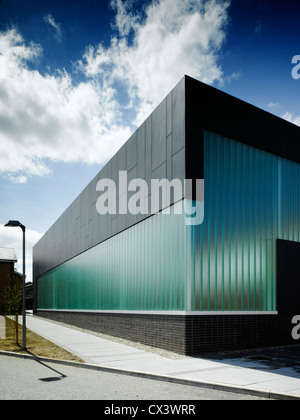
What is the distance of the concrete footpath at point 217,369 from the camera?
25.2 ft

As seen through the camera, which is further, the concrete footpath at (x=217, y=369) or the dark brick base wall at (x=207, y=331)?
the dark brick base wall at (x=207, y=331)

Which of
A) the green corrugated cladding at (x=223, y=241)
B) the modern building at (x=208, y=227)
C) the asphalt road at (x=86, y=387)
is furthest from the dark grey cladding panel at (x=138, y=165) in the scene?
the asphalt road at (x=86, y=387)

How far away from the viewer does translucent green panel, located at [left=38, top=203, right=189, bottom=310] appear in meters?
13.3

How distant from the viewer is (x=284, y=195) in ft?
52.6

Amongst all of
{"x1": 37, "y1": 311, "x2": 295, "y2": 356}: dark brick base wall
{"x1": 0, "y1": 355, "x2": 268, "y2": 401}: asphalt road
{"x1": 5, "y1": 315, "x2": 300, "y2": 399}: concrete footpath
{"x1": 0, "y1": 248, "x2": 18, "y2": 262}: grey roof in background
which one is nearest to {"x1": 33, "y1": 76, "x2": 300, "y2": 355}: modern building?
{"x1": 37, "y1": 311, "x2": 295, "y2": 356}: dark brick base wall

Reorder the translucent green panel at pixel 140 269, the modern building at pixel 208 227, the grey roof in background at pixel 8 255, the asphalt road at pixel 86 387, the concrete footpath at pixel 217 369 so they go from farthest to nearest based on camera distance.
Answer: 1. the grey roof in background at pixel 8 255
2. the translucent green panel at pixel 140 269
3. the modern building at pixel 208 227
4. the concrete footpath at pixel 217 369
5. the asphalt road at pixel 86 387

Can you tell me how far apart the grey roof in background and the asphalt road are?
50.9 metres

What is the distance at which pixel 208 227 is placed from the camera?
13.2 meters

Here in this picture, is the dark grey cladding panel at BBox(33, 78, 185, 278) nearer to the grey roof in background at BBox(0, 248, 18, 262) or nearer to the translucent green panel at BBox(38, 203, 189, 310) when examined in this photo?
the translucent green panel at BBox(38, 203, 189, 310)

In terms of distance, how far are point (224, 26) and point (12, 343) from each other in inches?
579

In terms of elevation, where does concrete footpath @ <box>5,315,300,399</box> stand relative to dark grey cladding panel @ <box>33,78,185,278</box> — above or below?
below

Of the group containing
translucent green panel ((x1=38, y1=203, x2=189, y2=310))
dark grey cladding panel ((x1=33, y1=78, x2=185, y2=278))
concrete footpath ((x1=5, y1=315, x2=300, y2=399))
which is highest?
dark grey cladding panel ((x1=33, y1=78, x2=185, y2=278))

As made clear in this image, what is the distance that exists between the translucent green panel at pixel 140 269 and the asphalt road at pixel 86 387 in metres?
4.37

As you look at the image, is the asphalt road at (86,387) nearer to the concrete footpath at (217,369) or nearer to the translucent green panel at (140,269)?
the concrete footpath at (217,369)
